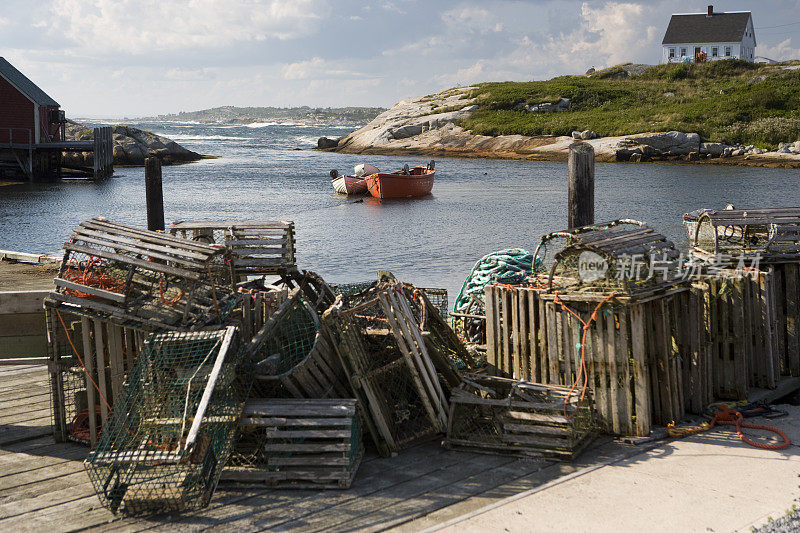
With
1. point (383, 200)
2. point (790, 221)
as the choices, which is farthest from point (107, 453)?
point (383, 200)

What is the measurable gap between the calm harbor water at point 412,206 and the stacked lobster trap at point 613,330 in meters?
9.41

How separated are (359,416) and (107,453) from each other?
185 centimetres

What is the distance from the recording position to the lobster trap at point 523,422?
6090 mm

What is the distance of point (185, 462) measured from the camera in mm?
5148

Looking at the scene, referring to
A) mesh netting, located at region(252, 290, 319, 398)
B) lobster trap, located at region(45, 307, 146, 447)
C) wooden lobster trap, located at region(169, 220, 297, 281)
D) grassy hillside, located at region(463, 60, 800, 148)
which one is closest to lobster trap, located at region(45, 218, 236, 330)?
lobster trap, located at region(45, 307, 146, 447)

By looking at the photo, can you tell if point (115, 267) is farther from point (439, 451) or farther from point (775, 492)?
point (775, 492)

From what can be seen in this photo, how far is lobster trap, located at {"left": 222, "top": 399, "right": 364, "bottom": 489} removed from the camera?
557cm

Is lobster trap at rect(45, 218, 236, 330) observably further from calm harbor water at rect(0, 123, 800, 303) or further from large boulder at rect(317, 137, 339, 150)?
large boulder at rect(317, 137, 339, 150)

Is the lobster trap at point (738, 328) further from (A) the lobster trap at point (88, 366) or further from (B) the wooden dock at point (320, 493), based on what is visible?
(A) the lobster trap at point (88, 366)

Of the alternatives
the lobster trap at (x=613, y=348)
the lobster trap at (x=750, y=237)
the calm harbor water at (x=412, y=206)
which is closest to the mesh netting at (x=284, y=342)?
the lobster trap at (x=613, y=348)

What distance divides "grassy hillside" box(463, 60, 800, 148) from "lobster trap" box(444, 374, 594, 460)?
52036 mm

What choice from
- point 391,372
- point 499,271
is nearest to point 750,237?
point 499,271

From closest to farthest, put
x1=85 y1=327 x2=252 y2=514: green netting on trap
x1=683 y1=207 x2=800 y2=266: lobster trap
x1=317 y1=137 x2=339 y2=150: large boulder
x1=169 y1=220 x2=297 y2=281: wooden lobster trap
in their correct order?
x1=85 y1=327 x2=252 y2=514: green netting on trap → x1=683 y1=207 x2=800 y2=266: lobster trap → x1=169 y1=220 x2=297 y2=281: wooden lobster trap → x1=317 y1=137 x2=339 y2=150: large boulder

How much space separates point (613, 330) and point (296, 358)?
8.41ft
